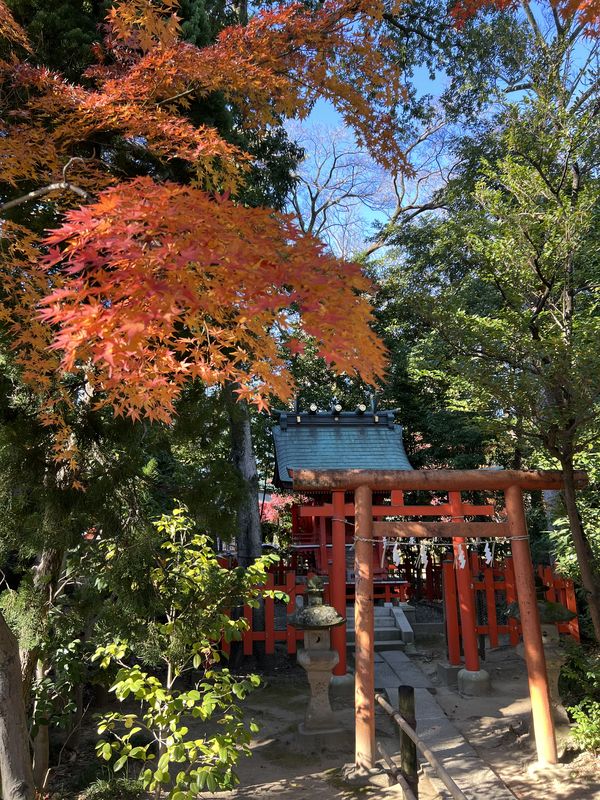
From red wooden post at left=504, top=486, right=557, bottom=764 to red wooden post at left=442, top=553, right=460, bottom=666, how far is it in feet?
8.38

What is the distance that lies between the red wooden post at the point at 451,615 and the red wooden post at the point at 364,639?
2.87 meters

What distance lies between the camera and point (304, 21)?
404 centimetres

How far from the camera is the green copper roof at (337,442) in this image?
10984mm

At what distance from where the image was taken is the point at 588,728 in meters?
4.46

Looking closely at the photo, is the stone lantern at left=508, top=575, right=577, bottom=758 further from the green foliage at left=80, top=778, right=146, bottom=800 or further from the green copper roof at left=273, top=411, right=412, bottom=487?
the green copper roof at left=273, top=411, right=412, bottom=487

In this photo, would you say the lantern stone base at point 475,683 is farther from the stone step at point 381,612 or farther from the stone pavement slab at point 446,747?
the stone step at point 381,612

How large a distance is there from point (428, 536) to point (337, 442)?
21.9 ft

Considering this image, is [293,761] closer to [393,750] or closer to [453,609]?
[393,750]

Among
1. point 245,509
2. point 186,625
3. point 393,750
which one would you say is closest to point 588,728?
point 393,750

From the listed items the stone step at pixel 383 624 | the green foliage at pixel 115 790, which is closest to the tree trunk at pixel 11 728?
the green foliage at pixel 115 790

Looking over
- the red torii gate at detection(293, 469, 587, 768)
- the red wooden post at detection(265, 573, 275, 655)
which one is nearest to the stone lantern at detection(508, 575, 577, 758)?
the red torii gate at detection(293, 469, 587, 768)

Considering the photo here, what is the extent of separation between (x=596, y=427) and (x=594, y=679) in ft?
7.79

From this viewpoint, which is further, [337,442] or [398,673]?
[337,442]

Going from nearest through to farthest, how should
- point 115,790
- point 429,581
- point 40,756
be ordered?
point 115,790
point 40,756
point 429,581
